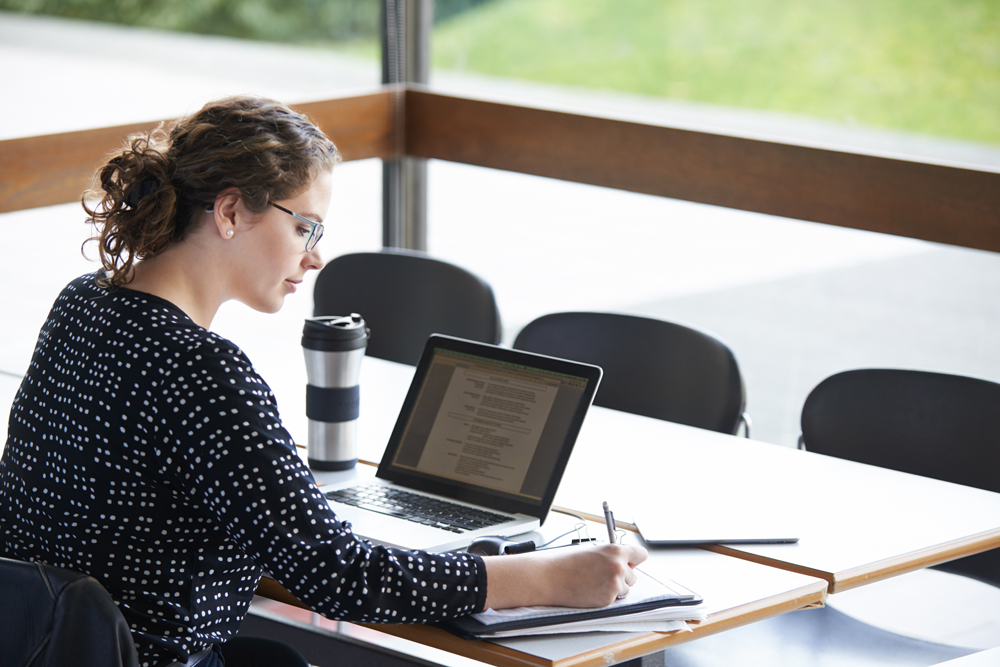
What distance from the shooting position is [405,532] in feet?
4.89

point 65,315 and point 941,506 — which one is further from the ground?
point 65,315

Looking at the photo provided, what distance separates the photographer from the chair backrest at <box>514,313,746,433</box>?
2.29 metres

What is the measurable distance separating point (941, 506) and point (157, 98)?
2542 mm

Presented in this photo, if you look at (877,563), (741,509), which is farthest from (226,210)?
(877,563)

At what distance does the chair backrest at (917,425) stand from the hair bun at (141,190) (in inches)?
56.4

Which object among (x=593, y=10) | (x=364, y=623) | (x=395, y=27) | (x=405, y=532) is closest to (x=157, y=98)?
(x=395, y=27)

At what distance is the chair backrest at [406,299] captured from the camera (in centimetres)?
275

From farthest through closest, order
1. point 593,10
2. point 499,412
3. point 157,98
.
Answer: point 593,10
point 157,98
point 499,412

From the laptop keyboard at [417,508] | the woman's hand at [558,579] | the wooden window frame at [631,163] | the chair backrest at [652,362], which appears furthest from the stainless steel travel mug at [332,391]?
the wooden window frame at [631,163]

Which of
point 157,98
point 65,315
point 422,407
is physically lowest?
point 422,407

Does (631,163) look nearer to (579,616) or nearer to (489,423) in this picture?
(489,423)

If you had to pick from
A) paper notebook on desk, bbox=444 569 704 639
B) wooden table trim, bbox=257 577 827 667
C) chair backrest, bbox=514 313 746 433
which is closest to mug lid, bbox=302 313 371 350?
wooden table trim, bbox=257 577 827 667

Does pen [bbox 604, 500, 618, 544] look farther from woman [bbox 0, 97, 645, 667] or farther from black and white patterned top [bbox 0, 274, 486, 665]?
black and white patterned top [bbox 0, 274, 486, 665]

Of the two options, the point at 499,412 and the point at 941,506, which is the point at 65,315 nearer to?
the point at 499,412
